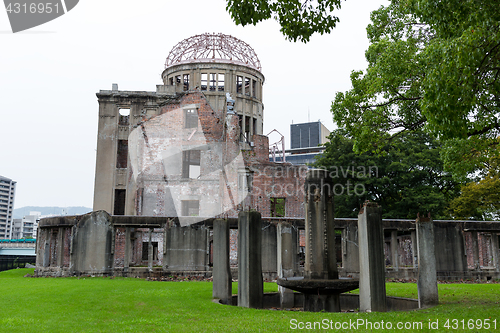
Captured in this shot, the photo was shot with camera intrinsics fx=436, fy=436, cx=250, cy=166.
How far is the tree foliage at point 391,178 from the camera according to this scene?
94.7 ft

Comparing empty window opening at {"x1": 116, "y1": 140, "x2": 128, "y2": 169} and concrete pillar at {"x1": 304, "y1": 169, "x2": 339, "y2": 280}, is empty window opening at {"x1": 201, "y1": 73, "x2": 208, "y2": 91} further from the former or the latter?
concrete pillar at {"x1": 304, "y1": 169, "x2": 339, "y2": 280}

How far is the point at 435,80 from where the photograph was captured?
24.5ft

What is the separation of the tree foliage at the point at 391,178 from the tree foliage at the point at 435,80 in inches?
561

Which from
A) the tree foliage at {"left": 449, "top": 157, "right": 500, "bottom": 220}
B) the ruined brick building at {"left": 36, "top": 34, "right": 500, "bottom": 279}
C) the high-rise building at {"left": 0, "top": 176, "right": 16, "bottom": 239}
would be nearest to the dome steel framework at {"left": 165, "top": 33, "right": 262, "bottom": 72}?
the ruined brick building at {"left": 36, "top": 34, "right": 500, "bottom": 279}

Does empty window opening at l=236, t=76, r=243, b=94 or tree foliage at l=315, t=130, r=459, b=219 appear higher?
empty window opening at l=236, t=76, r=243, b=94

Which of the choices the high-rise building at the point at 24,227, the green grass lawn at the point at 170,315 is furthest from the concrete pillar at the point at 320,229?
the high-rise building at the point at 24,227

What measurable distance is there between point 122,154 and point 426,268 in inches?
1058

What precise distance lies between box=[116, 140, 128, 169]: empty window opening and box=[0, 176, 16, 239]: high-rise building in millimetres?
110094

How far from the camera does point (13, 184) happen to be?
143 m

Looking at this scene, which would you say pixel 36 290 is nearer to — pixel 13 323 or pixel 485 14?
pixel 13 323

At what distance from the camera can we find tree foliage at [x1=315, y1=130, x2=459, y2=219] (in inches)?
1136

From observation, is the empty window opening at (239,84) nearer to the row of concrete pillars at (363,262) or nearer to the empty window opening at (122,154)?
Answer: the empty window opening at (122,154)

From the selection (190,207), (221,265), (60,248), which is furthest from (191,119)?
(221,265)

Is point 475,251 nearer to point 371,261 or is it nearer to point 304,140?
point 371,261
